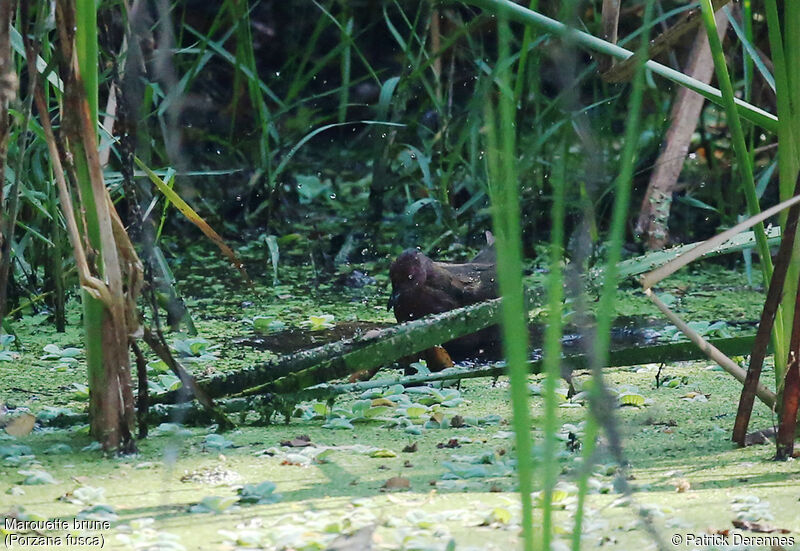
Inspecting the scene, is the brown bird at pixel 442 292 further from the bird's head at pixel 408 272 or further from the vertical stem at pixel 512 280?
the vertical stem at pixel 512 280

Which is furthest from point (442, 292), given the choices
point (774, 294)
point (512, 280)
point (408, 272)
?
point (512, 280)

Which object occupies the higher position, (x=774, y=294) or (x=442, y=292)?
(x=774, y=294)

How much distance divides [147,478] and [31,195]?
34.4 inches

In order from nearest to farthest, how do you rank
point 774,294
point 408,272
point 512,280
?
point 512,280 → point 774,294 → point 408,272

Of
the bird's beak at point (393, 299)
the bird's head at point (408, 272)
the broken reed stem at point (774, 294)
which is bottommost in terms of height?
the bird's beak at point (393, 299)

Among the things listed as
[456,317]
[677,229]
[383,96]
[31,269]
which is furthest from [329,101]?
[456,317]

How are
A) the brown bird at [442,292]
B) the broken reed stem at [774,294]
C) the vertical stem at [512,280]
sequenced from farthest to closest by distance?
1. the brown bird at [442,292]
2. the broken reed stem at [774,294]
3. the vertical stem at [512,280]

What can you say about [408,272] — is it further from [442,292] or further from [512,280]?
[512,280]

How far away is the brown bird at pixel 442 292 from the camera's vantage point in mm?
2287

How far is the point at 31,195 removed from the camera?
1.99m

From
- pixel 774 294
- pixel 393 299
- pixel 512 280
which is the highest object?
pixel 512 280

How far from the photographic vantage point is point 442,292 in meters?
2.33

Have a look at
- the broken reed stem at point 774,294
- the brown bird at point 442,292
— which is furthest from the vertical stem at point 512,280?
the brown bird at point 442,292

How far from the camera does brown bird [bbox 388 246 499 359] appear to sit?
2.29m
